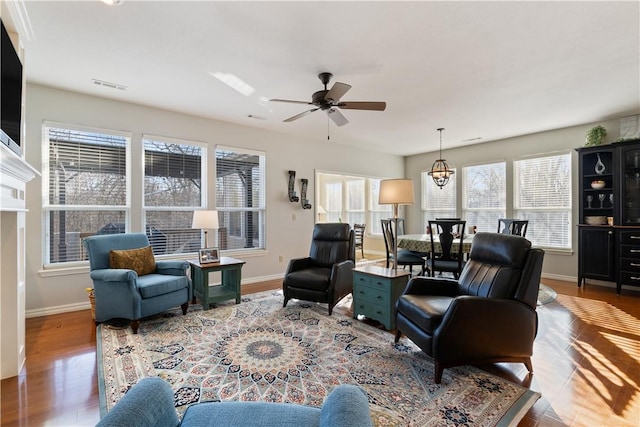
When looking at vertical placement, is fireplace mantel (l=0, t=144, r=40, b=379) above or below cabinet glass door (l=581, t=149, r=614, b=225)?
below

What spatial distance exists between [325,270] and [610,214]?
4673 mm

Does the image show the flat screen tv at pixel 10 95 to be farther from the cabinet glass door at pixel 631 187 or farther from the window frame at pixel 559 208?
the window frame at pixel 559 208

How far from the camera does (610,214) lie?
15.8 feet

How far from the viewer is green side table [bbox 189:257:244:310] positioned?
3688 mm

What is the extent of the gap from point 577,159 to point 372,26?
4928 millimetres

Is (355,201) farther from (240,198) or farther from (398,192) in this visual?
(398,192)

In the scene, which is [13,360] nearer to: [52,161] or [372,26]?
[52,161]

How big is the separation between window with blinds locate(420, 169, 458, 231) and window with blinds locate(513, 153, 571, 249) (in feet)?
4.29

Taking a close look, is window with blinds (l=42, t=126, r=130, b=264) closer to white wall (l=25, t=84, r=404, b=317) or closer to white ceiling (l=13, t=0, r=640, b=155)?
white wall (l=25, t=84, r=404, b=317)

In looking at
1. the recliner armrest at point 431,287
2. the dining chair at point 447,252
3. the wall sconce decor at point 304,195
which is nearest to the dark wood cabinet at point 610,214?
the dining chair at point 447,252

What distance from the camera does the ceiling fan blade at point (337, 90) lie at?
8.61 ft

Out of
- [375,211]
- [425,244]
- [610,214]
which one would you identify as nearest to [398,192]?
[425,244]

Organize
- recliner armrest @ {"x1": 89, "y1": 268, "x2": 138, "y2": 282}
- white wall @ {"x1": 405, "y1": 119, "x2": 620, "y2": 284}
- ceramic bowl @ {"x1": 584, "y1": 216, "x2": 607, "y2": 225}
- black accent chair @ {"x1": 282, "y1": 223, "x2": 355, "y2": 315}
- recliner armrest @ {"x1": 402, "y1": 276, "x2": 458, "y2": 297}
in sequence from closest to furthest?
recliner armrest @ {"x1": 402, "y1": 276, "x2": 458, "y2": 297} < recliner armrest @ {"x1": 89, "y1": 268, "x2": 138, "y2": 282} < black accent chair @ {"x1": 282, "y1": 223, "x2": 355, "y2": 315} < ceramic bowl @ {"x1": 584, "y1": 216, "x2": 607, "y2": 225} < white wall @ {"x1": 405, "y1": 119, "x2": 620, "y2": 284}

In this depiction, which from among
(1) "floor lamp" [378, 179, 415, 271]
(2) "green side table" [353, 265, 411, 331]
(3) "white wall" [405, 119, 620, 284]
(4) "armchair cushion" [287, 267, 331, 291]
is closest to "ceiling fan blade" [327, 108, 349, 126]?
(1) "floor lamp" [378, 179, 415, 271]
